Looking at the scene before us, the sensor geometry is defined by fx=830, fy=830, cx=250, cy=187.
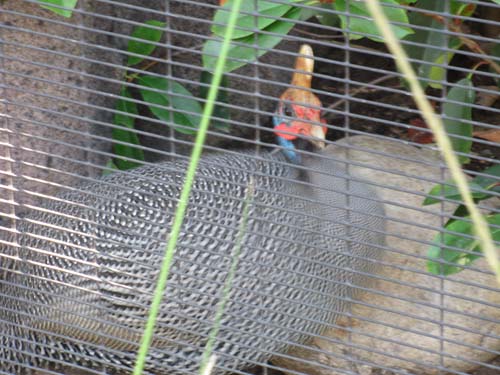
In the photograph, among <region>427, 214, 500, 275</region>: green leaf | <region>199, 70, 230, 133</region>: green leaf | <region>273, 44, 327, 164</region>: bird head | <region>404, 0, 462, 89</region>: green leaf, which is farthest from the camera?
<region>199, 70, 230, 133</region>: green leaf

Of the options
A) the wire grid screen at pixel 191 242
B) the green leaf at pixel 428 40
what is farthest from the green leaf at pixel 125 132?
the green leaf at pixel 428 40

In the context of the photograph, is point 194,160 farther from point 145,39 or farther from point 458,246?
point 145,39

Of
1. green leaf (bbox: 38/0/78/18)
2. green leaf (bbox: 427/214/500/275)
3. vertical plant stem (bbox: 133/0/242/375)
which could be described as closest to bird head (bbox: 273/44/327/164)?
green leaf (bbox: 427/214/500/275)

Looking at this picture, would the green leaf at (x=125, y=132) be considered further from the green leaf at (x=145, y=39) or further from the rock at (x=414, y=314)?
the rock at (x=414, y=314)

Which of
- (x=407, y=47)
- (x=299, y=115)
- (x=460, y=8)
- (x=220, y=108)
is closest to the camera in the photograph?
(x=460, y=8)

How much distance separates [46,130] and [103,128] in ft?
0.62

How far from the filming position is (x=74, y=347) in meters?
2.03

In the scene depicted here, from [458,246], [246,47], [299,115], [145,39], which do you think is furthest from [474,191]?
[145,39]

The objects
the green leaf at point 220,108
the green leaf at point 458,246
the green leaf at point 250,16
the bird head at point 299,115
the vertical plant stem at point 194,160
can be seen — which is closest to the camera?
the vertical plant stem at point 194,160

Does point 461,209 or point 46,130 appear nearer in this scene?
point 461,209

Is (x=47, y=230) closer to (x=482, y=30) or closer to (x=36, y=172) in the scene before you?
(x=36, y=172)

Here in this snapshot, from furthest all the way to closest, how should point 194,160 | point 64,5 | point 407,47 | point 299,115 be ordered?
point 299,115 < point 407,47 < point 64,5 < point 194,160

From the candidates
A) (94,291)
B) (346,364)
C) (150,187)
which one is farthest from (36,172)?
(346,364)

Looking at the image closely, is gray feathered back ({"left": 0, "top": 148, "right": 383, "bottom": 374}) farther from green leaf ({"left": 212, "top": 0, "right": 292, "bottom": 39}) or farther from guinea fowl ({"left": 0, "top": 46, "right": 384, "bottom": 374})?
green leaf ({"left": 212, "top": 0, "right": 292, "bottom": 39})
